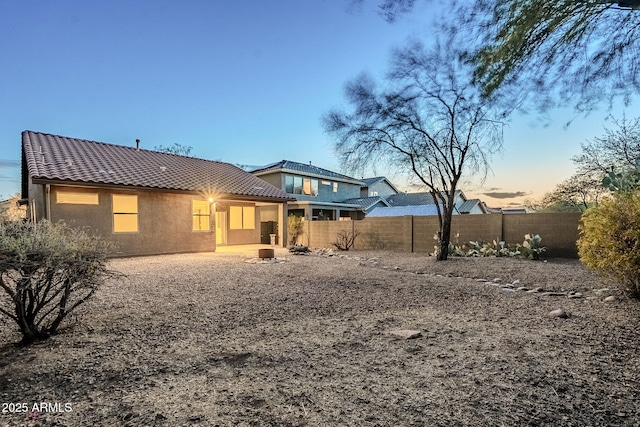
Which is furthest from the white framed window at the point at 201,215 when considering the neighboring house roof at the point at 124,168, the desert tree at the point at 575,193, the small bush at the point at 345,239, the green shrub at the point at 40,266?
the desert tree at the point at 575,193

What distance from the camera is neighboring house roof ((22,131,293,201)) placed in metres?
10.8

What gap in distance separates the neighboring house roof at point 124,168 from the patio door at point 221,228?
75.3 inches

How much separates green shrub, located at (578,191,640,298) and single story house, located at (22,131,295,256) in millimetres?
12387

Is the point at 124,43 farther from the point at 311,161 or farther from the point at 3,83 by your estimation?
the point at 311,161

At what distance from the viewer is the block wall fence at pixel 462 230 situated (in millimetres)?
9844

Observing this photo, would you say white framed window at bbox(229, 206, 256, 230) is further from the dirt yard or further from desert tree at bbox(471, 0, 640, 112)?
desert tree at bbox(471, 0, 640, 112)

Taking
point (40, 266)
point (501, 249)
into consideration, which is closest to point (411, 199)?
point (501, 249)

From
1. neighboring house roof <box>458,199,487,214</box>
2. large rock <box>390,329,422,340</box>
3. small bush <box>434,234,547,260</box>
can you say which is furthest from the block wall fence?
neighboring house roof <box>458,199,487,214</box>

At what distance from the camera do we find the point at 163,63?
10797 millimetres

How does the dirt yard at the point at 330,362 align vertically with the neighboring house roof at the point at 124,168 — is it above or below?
below

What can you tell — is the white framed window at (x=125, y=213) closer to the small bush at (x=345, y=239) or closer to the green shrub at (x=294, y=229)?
the green shrub at (x=294, y=229)

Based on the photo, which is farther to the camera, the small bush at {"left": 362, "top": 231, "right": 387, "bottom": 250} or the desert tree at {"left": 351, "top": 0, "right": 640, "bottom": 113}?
the small bush at {"left": 362, "top": 231, "right": 387, "bottom": 250}

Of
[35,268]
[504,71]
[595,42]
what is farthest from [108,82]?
[595,42]

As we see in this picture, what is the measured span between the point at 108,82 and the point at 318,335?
499 inches
